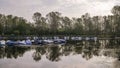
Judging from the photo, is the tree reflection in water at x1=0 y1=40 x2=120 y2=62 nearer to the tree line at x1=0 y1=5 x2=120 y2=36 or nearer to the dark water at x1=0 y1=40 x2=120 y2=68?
the dark water at x1=0 y1=40 x2=120 y2=68

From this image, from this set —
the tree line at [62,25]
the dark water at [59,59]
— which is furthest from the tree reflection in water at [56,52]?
the tree line at [62,25]

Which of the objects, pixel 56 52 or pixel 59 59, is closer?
pixel 59 59

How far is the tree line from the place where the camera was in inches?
4312

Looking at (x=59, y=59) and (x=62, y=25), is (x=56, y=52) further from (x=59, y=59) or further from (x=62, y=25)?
(x=62, y=25)

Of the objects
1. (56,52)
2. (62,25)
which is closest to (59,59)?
(56,52)

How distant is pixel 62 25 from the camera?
143m

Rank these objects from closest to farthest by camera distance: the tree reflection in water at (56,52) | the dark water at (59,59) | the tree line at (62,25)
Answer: the dark water at (59,59) < the tree reflection in water at (56,52) < the tree line at (62,25)

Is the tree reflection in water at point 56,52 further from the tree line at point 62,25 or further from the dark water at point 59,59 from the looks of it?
the tree line at point 62,25

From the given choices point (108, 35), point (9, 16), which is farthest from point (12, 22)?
point (108, 35)

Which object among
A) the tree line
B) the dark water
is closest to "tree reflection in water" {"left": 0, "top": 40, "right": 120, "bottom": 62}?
the dark water

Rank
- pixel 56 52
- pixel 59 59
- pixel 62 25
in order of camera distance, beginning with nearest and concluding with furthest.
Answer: pixel 59 59, pixel 56 52, pixel 62 25

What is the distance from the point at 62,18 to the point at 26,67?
113863 mm

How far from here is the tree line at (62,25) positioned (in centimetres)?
10953

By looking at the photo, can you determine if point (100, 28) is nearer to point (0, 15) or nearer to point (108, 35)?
point (108, 35)
